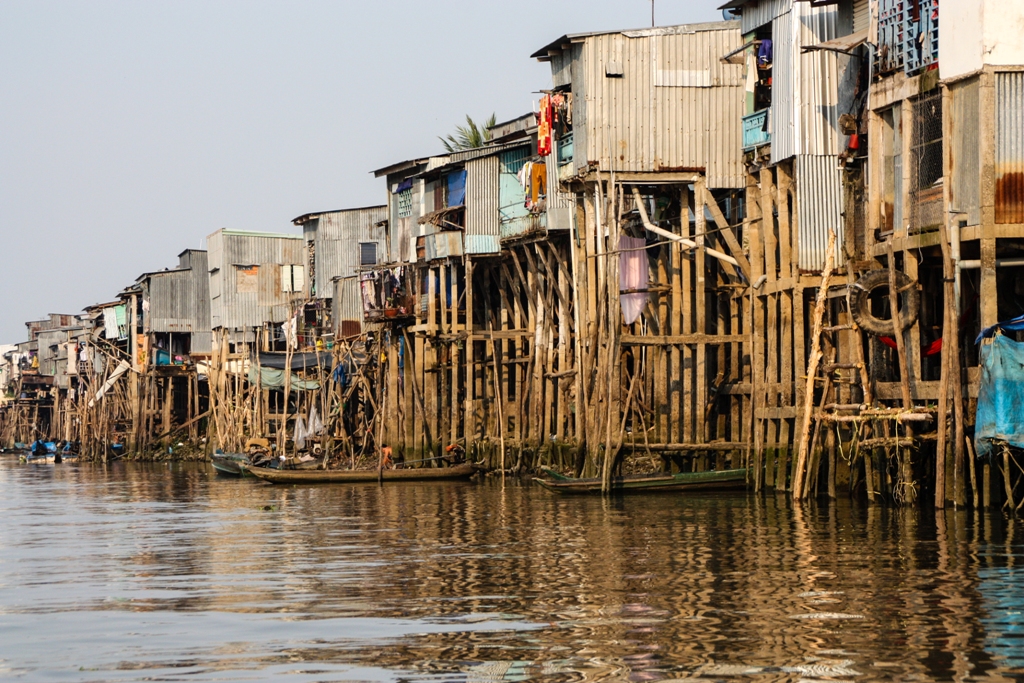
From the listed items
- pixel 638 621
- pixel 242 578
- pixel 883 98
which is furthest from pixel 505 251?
pixel 638 621

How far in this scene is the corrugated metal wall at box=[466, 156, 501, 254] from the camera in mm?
43438

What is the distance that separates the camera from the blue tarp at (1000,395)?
2206 cm

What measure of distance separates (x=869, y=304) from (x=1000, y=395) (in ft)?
14.4

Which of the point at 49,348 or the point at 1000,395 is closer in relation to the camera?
the point at 1000,395

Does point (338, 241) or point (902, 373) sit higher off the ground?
point (338, 241)

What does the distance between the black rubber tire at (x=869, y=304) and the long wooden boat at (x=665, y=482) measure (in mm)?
5354

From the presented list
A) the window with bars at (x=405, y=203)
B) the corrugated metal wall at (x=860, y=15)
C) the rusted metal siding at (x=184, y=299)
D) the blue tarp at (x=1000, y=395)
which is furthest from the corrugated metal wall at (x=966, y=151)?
the rusted metal siding at (x=184, y=299)

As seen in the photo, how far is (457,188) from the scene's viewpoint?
46.0 meters

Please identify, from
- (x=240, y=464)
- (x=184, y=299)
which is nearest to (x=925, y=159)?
(x=240, y=464)

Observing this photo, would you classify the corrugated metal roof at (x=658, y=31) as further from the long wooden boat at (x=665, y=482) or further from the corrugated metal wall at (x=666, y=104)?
the long wooden boat at (x=665, y=482)

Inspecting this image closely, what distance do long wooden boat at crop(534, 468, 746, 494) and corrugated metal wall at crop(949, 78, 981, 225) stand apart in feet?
27.1

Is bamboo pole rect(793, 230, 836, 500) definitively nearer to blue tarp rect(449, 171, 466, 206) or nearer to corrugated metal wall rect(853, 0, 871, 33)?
corrugated metal wall rect(853, 0, 871, 33)

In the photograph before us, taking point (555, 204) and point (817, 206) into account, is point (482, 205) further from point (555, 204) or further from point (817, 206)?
point (817, 206)

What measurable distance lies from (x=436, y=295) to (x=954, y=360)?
85.0 feet
